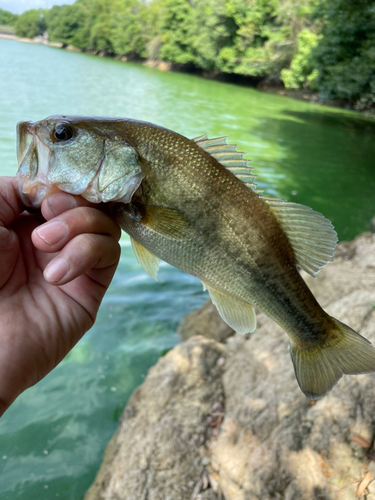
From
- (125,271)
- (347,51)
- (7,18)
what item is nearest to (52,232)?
(125,271)

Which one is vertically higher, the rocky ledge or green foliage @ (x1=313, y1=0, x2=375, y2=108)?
green foliage @ (x1=313, y1=0, x2=375, y2=108)

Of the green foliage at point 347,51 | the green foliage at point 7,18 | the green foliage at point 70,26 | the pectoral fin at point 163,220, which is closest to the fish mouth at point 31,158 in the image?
the pectoral fin at point 163,220

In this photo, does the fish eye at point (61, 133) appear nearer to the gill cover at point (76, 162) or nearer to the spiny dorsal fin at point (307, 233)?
the gill cover at point (76, 162)

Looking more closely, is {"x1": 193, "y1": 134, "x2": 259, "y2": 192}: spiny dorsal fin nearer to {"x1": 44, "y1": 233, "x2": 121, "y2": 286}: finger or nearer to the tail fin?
{"x1": 44, "y1": 233, "x2": 121, "y2": 286}: finger

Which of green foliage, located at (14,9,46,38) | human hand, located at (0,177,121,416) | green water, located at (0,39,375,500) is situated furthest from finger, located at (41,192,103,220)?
green foliage, located at (14,9,46,38)

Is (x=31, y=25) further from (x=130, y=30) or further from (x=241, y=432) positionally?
(x=241, y=432)

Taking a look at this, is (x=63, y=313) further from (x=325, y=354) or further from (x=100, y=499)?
(x=100, y=499)
